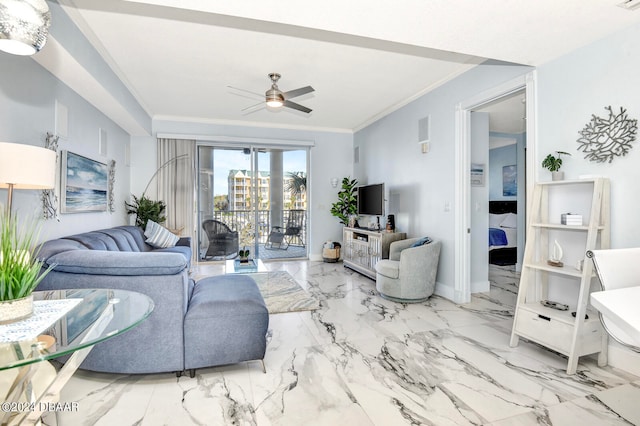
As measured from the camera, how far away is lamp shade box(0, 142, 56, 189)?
1763mm

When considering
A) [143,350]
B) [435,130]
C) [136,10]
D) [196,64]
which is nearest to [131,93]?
[196,64]

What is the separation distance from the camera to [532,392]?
6.48 feet

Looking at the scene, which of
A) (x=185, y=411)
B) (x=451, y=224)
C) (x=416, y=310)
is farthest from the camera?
(x=451, y=224)

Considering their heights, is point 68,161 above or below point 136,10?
below

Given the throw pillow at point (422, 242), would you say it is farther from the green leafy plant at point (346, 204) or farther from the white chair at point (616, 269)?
the white chair at point (616, 269)

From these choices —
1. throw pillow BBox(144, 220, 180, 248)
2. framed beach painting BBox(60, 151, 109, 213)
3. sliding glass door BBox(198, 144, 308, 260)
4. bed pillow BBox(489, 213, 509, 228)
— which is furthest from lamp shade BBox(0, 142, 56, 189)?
bed pillow BBox(489, 213, 509, 228)

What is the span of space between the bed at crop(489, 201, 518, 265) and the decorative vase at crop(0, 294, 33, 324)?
21.0 feet

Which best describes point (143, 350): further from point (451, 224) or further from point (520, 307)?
point (451, 224)

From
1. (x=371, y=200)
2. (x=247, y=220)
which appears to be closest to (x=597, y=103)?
(x=371, y=200)

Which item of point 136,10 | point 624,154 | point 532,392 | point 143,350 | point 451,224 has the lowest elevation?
point 532,392

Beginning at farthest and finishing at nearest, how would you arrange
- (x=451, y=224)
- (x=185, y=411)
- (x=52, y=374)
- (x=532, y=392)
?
(x=451, y=224) < (x=532, y=392) < (x=185, y=411) < (x=52, y=374)

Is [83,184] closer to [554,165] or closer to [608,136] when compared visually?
[554,165]

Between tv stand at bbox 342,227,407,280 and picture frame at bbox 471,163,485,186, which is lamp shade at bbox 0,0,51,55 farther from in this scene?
picture frame at bbox 471,163,485,186

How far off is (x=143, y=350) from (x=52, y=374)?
0.50 meters
